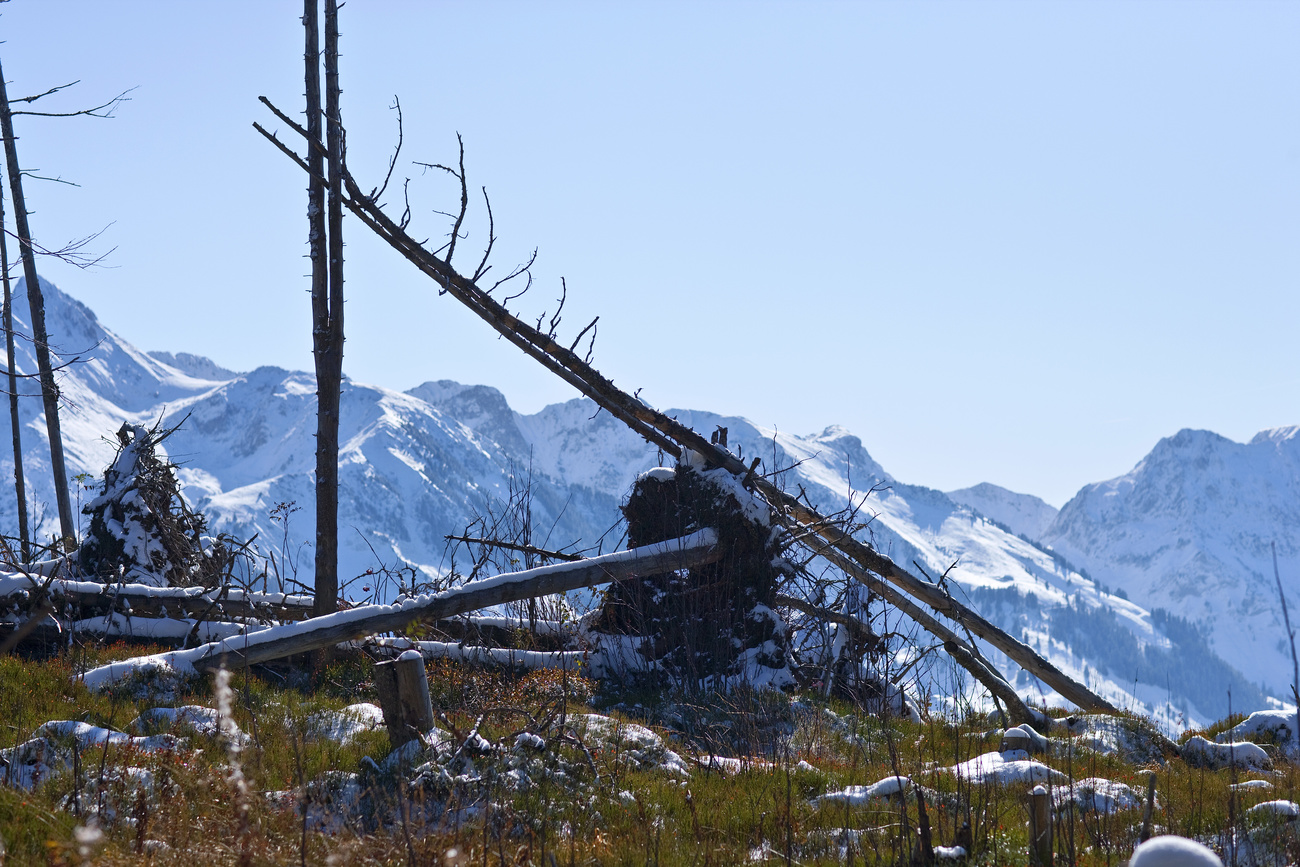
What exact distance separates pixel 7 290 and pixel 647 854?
15.7m

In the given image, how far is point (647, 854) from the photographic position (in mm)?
4750

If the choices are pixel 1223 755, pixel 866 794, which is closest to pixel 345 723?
pixel 866 794

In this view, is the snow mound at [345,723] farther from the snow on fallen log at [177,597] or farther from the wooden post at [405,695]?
the snow on fallen log at [177,597]

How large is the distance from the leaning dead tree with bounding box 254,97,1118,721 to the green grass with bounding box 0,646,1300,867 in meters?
2.37

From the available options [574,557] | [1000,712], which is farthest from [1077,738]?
[574,557]

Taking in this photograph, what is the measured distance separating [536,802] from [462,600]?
3.73m

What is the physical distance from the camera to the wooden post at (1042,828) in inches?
174

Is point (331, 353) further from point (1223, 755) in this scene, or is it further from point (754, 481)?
point (1223, 755)

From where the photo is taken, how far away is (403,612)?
8852 mm

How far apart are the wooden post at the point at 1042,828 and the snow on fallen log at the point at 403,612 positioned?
5.82m

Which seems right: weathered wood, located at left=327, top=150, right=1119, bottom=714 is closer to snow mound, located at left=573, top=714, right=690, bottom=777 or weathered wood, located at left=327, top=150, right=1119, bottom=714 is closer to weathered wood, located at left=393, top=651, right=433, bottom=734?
snow mound, located at left=573, top=714, right=690, bottom=777

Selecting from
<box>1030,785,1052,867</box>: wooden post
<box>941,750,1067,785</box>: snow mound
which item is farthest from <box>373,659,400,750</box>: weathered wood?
<box>1030,785,1052,867</box>: wooden post

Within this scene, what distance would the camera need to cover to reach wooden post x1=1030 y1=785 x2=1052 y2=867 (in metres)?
4.42

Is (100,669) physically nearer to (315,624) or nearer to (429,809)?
(315,624)
